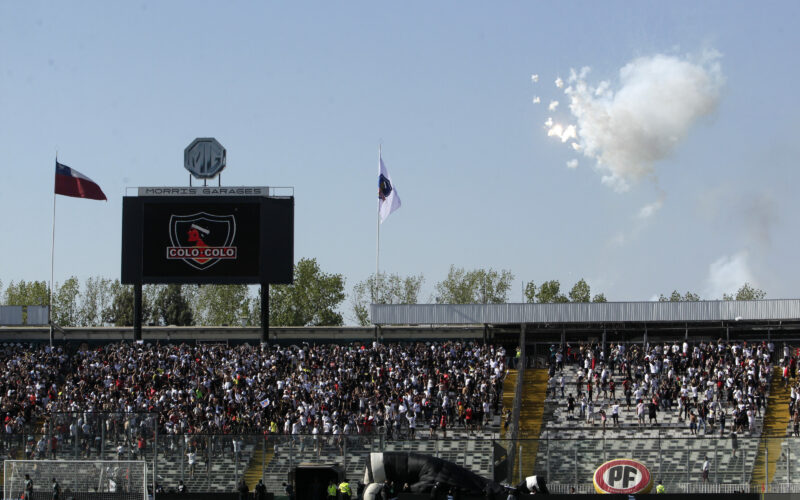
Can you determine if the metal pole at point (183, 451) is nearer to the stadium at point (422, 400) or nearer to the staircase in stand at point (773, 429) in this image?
the stadium at point (422, 400)

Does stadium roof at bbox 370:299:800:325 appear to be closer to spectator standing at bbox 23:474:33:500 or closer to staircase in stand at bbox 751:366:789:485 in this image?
staircase in stand at bbox 751:366:789:485

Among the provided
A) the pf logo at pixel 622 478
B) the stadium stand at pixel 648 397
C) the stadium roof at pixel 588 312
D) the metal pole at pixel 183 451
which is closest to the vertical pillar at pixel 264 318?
the stadium roof at pixel 588 312

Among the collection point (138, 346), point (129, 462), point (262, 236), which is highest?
point (262, 236)

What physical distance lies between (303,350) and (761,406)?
2457 cm

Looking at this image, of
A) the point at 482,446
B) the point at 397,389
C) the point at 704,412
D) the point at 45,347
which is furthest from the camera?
the point at 45,347

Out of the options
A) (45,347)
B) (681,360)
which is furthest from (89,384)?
(681,360)

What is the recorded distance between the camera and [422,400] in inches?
2019

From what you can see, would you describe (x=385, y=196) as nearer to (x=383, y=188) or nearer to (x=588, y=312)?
(x=383, y=188)

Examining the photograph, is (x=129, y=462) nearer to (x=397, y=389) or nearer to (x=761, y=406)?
(x=397, y=389)

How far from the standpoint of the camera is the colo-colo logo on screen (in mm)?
59688

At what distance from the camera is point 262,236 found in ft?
196

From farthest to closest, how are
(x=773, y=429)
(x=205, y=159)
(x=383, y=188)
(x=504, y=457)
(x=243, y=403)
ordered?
(x=383, y=188), (x=205, y=159), (x=243, y=403), (x=773, y=429), (x=504, y=457)

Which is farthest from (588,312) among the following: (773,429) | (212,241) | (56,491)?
(56,491)

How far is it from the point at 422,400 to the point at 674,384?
12.2 metres
